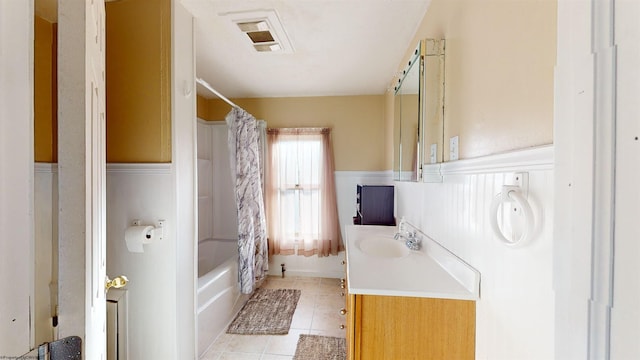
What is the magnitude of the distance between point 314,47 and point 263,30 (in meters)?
0.44

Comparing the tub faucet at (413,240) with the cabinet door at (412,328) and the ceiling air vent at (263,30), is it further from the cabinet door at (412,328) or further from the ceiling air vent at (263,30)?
the ceiling air vent at (263,30)

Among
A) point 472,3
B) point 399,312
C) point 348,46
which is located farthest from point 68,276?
point 348,46

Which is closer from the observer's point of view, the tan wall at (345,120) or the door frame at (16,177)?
the door frame at (16,177)

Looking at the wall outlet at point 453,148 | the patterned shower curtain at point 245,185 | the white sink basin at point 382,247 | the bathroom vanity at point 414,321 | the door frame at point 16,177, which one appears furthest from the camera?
the patterned shower curtain at point 245,185

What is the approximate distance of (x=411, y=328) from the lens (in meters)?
1.00

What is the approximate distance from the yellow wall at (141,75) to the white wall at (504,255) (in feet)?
5.26

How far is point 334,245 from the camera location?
10.8ft

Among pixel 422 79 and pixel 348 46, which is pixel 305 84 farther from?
pixel 422 79

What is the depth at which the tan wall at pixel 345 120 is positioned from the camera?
329 cm

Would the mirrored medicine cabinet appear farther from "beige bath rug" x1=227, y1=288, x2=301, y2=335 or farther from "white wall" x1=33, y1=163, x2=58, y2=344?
"beige bath rug" x1=227, y1=288, x2=301, y2=335

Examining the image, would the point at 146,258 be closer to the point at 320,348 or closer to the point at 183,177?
the point at 183,177

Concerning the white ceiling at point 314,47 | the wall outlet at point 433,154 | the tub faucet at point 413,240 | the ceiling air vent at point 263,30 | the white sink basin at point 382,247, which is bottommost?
the white sink basin at point 382,247

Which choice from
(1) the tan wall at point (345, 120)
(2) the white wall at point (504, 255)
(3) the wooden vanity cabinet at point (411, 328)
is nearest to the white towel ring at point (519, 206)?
(2) the white wall at point (504, 255)

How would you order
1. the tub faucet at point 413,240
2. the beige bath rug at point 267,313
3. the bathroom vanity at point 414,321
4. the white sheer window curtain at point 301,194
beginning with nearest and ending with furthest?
the bathroom vanity at point 414,321 → the tub faucet at point 413,240 → the beige bath rug at point 267,313 → the white sheer window curtain at point 301,194
